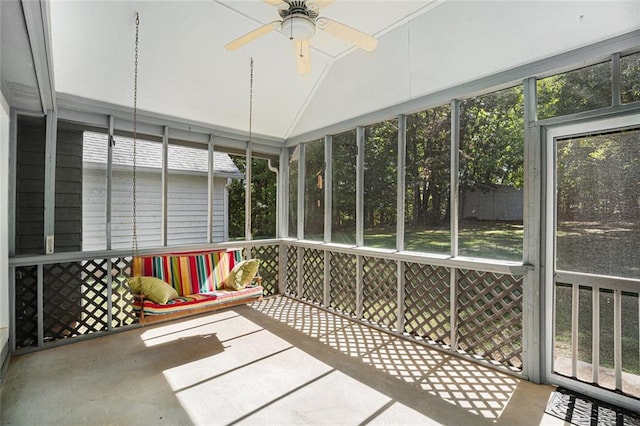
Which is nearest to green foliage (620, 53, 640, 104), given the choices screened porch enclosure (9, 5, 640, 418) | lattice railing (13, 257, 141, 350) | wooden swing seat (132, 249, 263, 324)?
screened porch enclosure (9, 5, 640, 418)

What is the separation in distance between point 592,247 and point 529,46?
1.78 m

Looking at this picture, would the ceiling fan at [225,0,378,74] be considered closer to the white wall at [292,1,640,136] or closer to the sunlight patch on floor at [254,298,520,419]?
the white wall at [292,1,640,136]

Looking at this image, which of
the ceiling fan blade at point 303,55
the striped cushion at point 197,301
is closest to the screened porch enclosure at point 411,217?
the striped cushion at point 197,301

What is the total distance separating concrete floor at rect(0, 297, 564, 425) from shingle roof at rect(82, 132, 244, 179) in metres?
2.25

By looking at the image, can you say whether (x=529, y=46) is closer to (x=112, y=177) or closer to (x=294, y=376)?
(x=294, y=376)

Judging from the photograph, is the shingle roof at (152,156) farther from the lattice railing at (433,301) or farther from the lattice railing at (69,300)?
the lattice railing at (433,301)

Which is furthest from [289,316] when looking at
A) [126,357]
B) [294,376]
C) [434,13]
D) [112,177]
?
[434,13]

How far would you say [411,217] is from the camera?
12.9 ft

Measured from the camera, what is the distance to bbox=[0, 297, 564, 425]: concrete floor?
236cm

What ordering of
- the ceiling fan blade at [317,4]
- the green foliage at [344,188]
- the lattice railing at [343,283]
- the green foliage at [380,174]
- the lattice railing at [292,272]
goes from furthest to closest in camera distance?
1. the lattice railing at [292,272]
2. the green foliage at [344,188]
3. the lattice railing at [343,283]
4. the green foliage at [380,174]
5. the ceiling fan blade at [317,4]

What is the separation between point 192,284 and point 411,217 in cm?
288

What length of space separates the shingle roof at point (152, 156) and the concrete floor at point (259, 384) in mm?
2252

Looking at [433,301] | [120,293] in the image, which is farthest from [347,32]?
[120,293]

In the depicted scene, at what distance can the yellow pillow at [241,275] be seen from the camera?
4.22 metres
